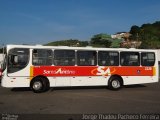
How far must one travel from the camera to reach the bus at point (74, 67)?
17406 millimetres

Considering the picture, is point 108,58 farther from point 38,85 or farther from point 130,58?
point 38,85

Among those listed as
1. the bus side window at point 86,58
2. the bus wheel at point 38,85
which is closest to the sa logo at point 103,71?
the bus side window at point 86,58

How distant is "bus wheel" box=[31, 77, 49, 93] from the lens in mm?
17812

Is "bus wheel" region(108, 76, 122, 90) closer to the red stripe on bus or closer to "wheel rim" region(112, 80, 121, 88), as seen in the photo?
"wheel rim" region(112, 80, 121, 88)

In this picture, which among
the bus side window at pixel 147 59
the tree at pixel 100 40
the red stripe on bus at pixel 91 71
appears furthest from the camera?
the tree at pixel 100 40

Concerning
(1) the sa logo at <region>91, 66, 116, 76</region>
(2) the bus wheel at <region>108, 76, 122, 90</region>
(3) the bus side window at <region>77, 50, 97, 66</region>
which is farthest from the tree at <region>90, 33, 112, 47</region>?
(3) the bus side window at <region>77, 50, 97, 66</region>

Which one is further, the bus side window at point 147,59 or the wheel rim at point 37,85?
the bus side window at point 147,59

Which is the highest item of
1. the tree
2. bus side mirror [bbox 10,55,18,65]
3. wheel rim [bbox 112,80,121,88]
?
the tree

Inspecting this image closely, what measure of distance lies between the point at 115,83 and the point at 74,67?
2.84 m

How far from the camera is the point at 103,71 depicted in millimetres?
19359

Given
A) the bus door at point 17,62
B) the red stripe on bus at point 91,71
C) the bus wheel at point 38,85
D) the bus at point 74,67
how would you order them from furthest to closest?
the red stripe on bus at point 91,71 < the bus wheel at point 38,85 < the bus at point 74,67 < the bus door at point 17,62

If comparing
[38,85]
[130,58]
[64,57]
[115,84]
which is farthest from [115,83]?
[38,85]

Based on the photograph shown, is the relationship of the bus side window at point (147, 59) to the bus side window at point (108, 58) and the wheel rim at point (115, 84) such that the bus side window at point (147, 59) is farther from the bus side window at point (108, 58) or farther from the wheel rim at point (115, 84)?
the wheel rim at point (115, 84)

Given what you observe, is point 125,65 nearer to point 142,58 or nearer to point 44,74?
point 142,58
